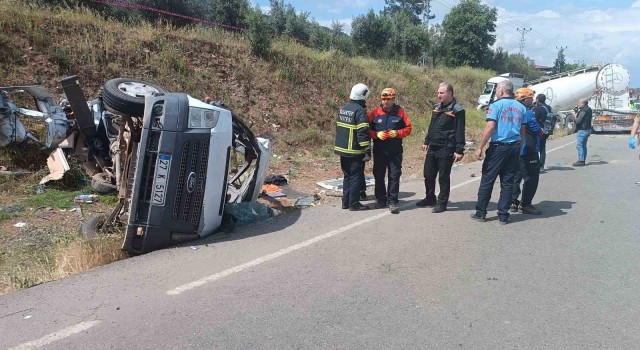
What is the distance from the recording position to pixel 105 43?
43.1 ft

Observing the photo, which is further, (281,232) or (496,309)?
(281,232)

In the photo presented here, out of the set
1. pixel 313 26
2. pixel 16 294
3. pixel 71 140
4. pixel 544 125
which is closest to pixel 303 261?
pixel 16 294

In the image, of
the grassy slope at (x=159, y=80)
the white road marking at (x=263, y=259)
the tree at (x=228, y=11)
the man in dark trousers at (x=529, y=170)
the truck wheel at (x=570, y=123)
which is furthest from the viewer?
the tree at (x=228, y=11)

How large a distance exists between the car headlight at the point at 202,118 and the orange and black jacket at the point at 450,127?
3167 millimetres

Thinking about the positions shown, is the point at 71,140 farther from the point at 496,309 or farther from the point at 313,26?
the point at 313,26

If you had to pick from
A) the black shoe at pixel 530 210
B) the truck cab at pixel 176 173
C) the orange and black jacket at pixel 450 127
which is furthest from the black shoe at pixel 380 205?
the truck cab at pixel 176 173

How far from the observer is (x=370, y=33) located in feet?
118

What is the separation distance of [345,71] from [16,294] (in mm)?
18276

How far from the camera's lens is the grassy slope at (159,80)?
5.24 meters

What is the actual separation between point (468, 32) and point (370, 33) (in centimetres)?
→ 1470

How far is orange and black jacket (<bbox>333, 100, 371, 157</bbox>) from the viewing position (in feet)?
22.3

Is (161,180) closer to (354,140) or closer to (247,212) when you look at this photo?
(247,212)

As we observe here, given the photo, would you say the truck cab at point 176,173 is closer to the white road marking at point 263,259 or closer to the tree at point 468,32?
the white road marking at point 263,259

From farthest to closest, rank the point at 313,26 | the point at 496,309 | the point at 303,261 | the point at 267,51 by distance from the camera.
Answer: the point at 313,26
the point at 267,51
the point at 303,261
the point at 496,309
